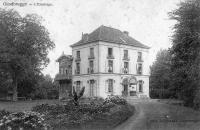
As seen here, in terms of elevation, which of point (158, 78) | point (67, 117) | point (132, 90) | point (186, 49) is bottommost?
point (67, 117)

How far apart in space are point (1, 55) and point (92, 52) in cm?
955

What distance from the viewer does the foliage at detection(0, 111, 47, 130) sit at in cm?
1430

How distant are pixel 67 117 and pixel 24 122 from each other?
3.14 meters

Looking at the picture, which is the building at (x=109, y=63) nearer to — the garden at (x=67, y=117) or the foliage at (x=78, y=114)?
the garden at (x=67, y=117)

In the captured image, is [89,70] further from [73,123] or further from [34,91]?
[73,123]

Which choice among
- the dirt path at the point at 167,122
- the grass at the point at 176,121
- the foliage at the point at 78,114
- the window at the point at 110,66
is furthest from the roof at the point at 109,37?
the grass at the point at 176,121

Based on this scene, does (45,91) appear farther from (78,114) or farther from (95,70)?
(78,114)

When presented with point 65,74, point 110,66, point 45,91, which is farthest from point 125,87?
point 45,91

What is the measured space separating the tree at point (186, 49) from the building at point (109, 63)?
14.6m

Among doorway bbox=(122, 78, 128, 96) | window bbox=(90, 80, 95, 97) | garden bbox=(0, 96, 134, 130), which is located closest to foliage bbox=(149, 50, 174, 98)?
doorway bbox=(122, 78, 128, 96)

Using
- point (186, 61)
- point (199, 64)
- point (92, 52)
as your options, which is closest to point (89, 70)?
point (92, 52)

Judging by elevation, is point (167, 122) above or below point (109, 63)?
below

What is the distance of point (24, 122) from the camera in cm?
1444

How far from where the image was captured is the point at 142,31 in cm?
1723
